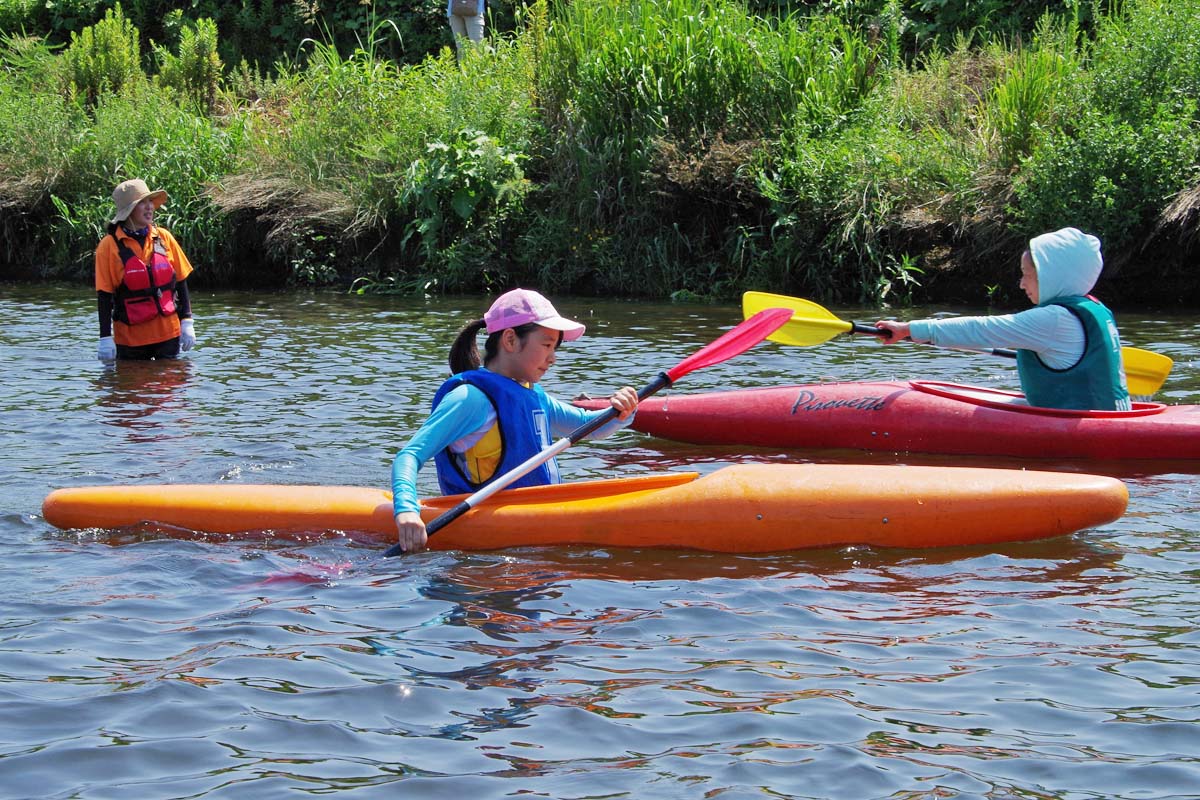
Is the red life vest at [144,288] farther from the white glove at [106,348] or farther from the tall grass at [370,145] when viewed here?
the tall grass at [370,145]

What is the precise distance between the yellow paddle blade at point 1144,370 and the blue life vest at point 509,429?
13.1 feet

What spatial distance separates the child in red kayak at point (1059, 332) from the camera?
6.43 meters

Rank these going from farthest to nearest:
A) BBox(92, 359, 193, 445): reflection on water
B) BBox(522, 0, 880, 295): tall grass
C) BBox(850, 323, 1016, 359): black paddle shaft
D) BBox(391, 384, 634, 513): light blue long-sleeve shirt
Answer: BBox(522, 0, 880, 295): tall grass < BBox(92, 359, 193, 445): reflection on water < BBox(850, 323, 1016, 359): black paddle shaft < BBox(391, 384, 634, 513): light blue long-sleeve shirt

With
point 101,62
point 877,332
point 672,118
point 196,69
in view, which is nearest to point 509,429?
point 877,332

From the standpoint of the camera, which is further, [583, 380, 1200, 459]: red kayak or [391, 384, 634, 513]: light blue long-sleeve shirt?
[583, 380, 1200, 459]: red kayak

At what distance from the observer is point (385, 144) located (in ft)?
48.0

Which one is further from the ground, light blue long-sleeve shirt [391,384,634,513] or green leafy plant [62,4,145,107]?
green leafy plant [62,4,145,107]

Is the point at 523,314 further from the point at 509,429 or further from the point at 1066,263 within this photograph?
the point at 1066,263

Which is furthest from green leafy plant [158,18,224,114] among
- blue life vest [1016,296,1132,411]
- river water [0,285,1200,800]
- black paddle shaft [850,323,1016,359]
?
blue life vest [1016,296,1132,411]

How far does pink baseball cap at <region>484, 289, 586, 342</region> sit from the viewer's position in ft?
15.3

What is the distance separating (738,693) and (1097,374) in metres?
3.78

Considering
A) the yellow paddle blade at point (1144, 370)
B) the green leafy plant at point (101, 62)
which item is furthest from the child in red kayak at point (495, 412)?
the green leafy plant at point (101, 62)

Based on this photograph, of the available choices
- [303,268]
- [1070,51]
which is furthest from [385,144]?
[1070,51]

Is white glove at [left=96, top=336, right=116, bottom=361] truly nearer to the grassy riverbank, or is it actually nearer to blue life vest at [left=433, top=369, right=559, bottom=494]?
blue life vest at [left=433, top=369, right=559, bottom=494]
